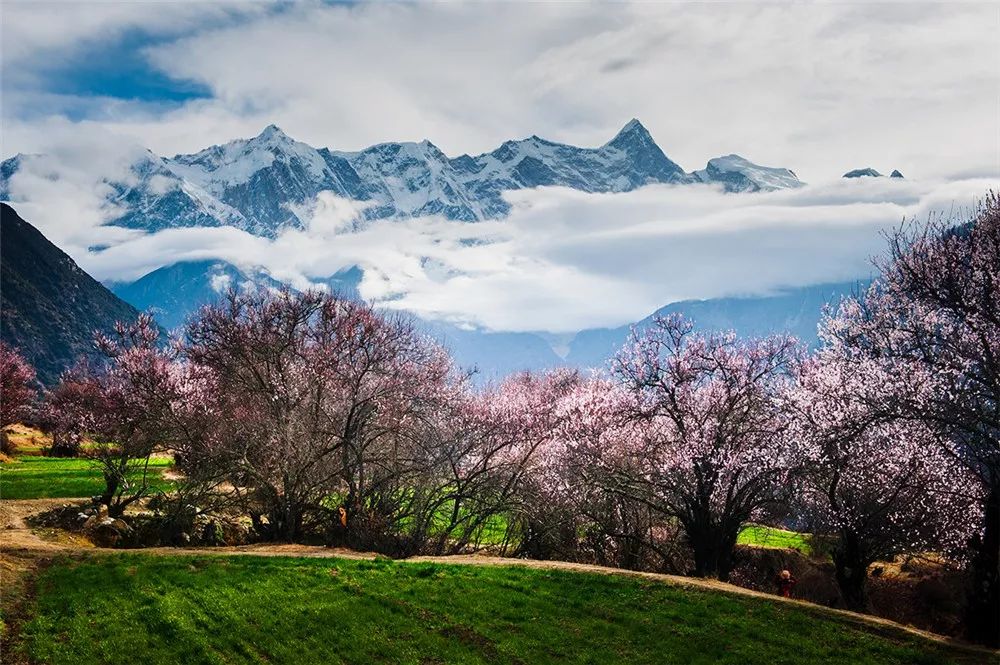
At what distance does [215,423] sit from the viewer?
38469 millimetres

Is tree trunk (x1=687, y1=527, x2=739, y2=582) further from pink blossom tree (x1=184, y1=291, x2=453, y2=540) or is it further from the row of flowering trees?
pink blossom tree (x1=184, y1=291, x2=453, y2=540)

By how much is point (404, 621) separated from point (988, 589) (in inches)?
652

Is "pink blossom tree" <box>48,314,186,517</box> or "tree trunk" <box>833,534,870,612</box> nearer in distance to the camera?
"tree trunk" <box>833,534,870,612</box>

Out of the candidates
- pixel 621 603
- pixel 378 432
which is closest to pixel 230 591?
pixel 621 603

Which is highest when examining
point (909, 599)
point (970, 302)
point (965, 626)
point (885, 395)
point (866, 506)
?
point (970, 302)

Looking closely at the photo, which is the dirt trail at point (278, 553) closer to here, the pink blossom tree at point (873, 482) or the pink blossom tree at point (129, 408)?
the pink blossom tree at point (129, 408)

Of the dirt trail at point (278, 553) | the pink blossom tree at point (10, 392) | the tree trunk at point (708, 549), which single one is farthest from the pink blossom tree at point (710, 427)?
the pink blossom tree at point (10, 392)

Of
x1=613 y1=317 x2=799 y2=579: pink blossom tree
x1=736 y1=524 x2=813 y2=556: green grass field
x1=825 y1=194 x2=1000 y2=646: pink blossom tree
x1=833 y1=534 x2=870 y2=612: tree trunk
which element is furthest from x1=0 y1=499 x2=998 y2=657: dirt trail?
x1=736 y1=524 x2=813 y2=556: green grass field

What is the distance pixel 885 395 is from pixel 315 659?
18580 millimetres

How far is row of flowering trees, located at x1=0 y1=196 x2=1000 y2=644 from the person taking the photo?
91.5ft

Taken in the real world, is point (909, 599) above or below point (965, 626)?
below

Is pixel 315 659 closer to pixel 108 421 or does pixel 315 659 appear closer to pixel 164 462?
pixel 108 421

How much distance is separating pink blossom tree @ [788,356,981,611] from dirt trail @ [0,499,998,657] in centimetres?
570

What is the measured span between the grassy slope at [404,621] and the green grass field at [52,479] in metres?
17.2
